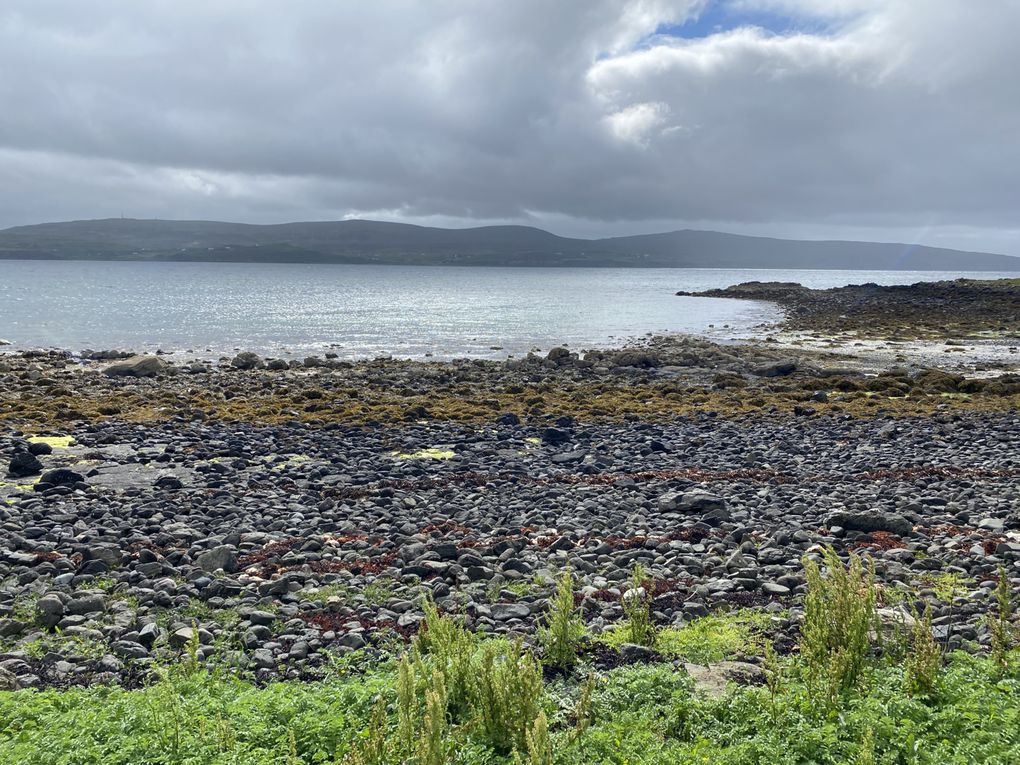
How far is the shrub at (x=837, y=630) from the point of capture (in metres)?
6.12

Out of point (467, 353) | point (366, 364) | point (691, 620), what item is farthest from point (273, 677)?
point (467, 353)

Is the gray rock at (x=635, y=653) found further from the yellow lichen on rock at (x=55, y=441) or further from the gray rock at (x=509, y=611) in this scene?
the yellow lichen on rock at (x=55, y=441)

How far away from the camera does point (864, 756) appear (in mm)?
A: 4535

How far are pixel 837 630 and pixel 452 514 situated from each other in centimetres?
759

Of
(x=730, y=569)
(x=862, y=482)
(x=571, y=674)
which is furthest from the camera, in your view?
(x=862, y=482)

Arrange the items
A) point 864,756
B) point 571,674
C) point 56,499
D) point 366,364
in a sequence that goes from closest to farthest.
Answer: point 864,756
point 571,674
point 56,499
point 366,364

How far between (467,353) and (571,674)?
140ft

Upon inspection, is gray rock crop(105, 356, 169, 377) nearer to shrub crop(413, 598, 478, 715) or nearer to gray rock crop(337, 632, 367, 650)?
gray rock crop(337, 632, 367, 650)

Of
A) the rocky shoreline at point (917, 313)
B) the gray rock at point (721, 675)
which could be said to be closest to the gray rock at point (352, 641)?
the gray rock at point (721, 675)

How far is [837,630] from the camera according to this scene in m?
6.45

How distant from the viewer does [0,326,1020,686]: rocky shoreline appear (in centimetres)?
832

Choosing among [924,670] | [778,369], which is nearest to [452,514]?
[924,670]

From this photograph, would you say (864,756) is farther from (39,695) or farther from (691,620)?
(39,695)

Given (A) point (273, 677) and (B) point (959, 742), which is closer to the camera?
(B) point (959, 742)
